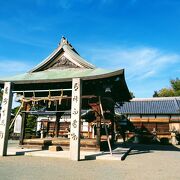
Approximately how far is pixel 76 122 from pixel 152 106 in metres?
22.4

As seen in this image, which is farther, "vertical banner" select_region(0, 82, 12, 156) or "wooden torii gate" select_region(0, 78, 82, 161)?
"vertical banner" select_region(0, 82, 12, 156)

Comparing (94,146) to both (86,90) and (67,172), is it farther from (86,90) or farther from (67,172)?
(67,172)

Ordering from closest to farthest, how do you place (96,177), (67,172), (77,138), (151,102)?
(96,177), (67,172), (77,138), (151,102)

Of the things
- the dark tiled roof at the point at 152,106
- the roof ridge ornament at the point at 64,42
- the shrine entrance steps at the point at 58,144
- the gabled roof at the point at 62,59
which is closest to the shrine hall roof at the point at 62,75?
the gabled roof at the point at 62,59

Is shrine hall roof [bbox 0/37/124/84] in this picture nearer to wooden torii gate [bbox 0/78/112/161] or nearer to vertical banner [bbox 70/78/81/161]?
wooden torii gate [bbox 0/78/112/161]

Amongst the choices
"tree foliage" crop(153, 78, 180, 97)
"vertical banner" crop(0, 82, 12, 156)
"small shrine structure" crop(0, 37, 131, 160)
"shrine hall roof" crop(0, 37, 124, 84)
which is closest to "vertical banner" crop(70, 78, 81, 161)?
"small shrine structure" crop(0, 37, 131, 160)

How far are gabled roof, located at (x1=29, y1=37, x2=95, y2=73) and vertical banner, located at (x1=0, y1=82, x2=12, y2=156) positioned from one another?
3319 mm

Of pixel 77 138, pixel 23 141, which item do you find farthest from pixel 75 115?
pixel 23 141

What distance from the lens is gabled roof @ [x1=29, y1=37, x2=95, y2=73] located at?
14617 millimetres

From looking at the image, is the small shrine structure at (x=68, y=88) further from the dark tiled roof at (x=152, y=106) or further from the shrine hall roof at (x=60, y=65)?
the dark tiled roof at (x=152, y=106)

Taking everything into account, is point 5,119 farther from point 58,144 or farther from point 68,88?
point 68,88

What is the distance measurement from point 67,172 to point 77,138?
9.94 ft

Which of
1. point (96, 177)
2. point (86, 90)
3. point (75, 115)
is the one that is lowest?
point (96, 177)

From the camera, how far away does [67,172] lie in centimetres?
754
